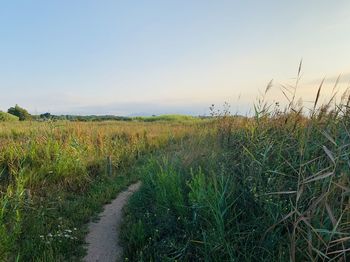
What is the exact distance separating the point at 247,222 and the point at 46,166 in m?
5.29

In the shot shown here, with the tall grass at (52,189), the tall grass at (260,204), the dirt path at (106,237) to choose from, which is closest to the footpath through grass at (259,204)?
the tall grass at (260,204)

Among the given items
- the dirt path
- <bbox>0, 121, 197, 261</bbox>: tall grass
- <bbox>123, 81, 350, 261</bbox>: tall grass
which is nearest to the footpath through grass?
<bbox>123, 81, 350, 261</bbox>: tall grass

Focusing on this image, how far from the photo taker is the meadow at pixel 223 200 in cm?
290

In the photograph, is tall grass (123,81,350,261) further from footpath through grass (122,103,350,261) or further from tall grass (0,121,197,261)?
tall grass (0,121,197,261)

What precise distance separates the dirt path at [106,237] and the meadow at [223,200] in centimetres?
15

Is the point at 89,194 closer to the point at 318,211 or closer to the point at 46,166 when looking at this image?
the point at 46,166

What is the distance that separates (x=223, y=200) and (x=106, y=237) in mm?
2249

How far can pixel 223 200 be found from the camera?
12.3ft

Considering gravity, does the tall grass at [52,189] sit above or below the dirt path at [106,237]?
above

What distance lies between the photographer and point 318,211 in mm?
2840

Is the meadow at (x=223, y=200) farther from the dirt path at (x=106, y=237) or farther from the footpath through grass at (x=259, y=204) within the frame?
the dirt path at (x=106, y=237)

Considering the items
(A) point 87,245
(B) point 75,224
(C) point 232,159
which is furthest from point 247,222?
(B) point 75,224

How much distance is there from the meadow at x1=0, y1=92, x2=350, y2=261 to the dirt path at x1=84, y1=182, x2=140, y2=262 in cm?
15

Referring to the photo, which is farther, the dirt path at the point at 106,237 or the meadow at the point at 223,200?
the dirt path at the point at 106,237
